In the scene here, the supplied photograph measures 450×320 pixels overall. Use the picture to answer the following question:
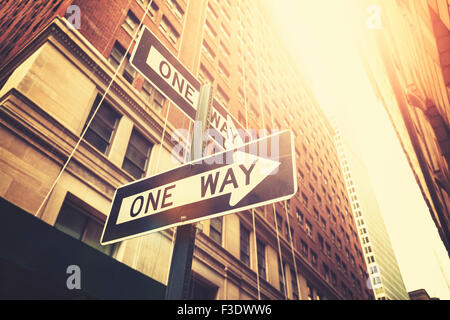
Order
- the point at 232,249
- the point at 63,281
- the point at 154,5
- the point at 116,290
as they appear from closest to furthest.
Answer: the point at 63,281 < the point at 116,290 < the point at 232,249 < the point at 154,5

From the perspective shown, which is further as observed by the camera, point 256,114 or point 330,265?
point 330,265

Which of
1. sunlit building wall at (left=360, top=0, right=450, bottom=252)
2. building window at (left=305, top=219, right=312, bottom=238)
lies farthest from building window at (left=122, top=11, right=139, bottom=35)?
building window at (left=305, top=219, right=312, bottom=238)

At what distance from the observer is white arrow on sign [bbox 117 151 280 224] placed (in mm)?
2430

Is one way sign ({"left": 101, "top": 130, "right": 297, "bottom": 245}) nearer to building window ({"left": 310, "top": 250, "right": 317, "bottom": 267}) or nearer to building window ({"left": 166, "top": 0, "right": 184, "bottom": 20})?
building window ({"left": 166, "top": 0, "right": 184, "bottom": 20})

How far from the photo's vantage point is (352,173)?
112m

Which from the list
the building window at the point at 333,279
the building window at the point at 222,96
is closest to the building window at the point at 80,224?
the building window at the point at 222,96

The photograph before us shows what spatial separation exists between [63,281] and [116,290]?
1327 millimetres

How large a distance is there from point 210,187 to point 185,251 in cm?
55

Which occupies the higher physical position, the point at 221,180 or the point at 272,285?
the point at 272,285

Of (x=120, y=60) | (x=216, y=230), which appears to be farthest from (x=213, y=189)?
(x=216, y=230)

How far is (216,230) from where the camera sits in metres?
15.5

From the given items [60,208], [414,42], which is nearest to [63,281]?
[60,208]
